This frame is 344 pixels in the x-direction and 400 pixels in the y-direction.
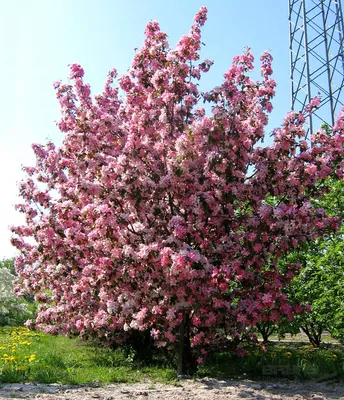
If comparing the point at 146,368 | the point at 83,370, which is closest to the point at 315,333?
the point at 146,368

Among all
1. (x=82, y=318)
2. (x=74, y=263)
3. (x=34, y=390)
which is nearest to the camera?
(x=34, y=390)

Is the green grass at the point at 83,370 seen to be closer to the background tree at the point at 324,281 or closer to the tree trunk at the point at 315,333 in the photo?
the background tree at the point at 324,281

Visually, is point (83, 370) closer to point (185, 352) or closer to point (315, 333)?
point (185, 352)

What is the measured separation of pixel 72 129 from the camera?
11055 millimetres

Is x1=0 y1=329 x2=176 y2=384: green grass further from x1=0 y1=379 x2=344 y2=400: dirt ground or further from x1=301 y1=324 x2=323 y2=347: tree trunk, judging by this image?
x1=301 y1=324 x2=323 y2=347: tree trunk

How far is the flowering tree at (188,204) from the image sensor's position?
25.4ft

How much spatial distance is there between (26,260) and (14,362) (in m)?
4.45

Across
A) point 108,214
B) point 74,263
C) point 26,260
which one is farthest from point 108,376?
point 26,260

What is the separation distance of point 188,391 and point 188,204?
113 inches

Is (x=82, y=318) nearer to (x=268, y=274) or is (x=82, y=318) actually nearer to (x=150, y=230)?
(x=150, y=230)

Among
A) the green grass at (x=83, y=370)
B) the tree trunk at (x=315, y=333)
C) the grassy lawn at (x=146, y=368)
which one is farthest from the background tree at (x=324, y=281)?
the green grass at (x=83, y=370)

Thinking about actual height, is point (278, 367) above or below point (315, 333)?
below

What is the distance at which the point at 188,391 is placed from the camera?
736 centimetres

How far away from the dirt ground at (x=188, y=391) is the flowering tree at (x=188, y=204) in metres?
1.00
